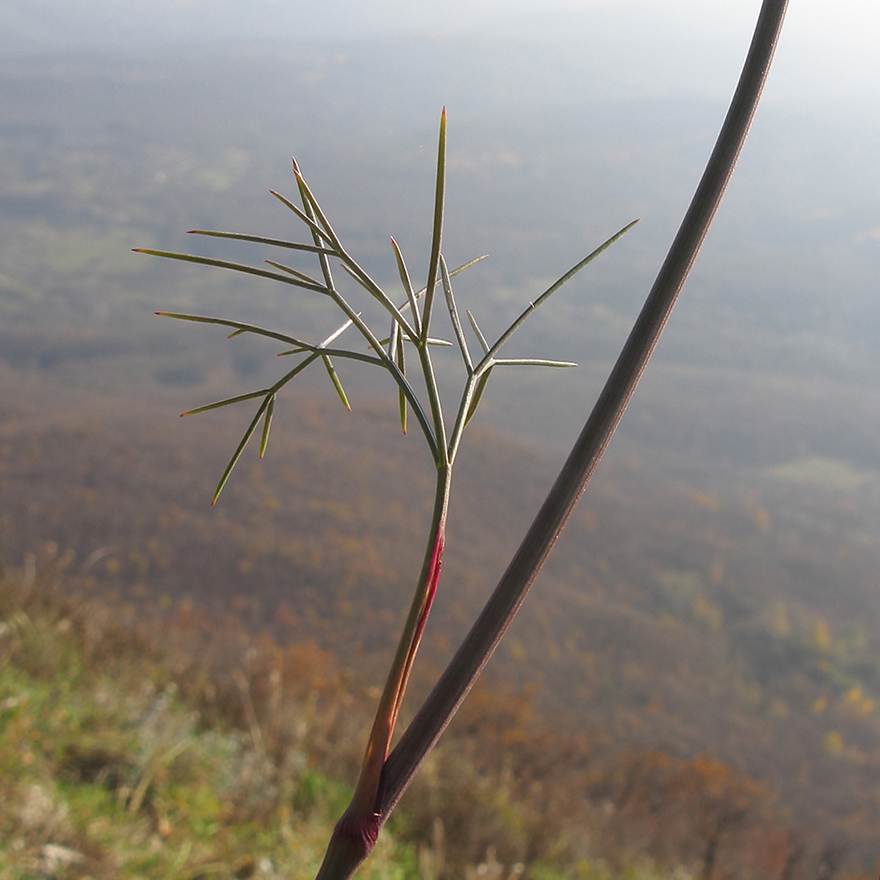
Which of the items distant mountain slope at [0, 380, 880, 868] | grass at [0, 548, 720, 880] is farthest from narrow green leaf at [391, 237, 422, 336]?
distant mountain slope at [0, 380, 880, 868]

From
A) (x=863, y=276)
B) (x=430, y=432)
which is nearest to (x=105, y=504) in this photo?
(x=430, y=432)

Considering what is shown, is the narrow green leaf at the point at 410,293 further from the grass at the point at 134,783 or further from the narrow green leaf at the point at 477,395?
the grass at the point at 134,783

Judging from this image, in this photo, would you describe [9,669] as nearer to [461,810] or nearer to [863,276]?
[461,810]

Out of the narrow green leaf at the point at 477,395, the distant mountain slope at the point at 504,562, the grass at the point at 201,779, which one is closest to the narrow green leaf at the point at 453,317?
the narrow green leaf at the point at 477,395

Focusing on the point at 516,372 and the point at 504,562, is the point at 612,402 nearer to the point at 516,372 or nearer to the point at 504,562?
the point at 504,562

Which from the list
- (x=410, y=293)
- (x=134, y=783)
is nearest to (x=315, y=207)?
(x=410, y=293)

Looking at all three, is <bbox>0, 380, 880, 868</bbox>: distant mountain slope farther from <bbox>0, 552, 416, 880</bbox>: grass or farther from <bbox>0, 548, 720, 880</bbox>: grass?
<bbox>0, 552, 416, 880</bbox>: grass
